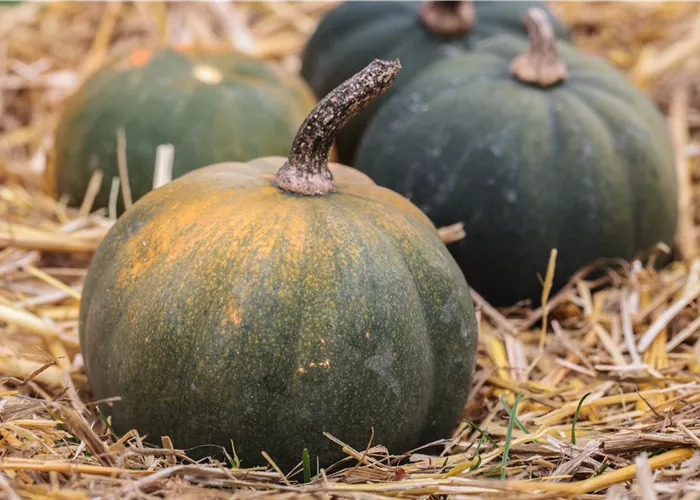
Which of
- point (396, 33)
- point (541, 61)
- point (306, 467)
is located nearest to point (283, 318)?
point (306, 467)

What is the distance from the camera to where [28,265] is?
359 cm

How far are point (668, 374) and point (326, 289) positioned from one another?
1431mm

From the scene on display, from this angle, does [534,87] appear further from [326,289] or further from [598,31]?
[598,31]

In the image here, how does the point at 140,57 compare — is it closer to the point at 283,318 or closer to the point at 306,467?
the point at 283,318

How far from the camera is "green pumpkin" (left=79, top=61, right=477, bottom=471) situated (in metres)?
2.18

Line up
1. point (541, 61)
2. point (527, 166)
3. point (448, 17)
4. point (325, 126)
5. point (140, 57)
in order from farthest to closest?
1. point (448, 17)
2. point (140, 57)
3. point (541, 61)
4. point (527, 166)
5. point (325, 126)

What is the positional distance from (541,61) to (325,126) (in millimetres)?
1621

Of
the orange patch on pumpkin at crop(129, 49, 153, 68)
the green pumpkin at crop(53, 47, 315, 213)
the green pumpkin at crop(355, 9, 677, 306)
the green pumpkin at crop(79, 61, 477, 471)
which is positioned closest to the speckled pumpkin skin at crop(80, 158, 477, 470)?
the green pumpkin at crop(79, 61, 477, 471)

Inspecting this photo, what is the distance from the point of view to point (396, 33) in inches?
172

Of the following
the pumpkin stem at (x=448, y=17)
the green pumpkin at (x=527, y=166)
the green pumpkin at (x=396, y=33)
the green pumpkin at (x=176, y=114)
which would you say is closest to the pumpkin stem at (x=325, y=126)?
the green pumpkin at (x=527, y=166)

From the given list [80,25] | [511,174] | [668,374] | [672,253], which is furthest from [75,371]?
[80,25]

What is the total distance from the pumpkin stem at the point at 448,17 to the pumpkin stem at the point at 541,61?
1.95ft

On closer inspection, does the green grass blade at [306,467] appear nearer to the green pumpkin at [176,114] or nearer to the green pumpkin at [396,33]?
the green pumpkin at [176,114]

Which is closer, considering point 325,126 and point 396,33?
point 325,126
